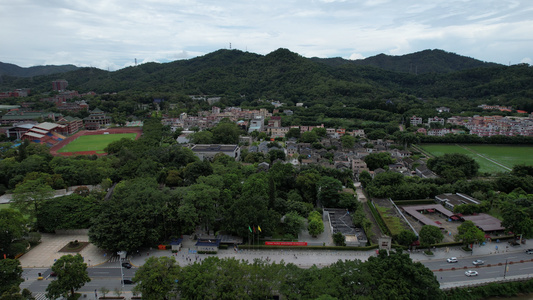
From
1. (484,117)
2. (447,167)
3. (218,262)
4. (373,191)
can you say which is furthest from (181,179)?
(484,117)

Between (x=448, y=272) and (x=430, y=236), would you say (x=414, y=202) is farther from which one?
(x=448, y=272)

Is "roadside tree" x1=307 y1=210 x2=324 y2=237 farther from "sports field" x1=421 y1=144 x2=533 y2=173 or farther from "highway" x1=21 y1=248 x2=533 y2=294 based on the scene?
"sports field" x1=421 y1=144 x2=533 y2=173

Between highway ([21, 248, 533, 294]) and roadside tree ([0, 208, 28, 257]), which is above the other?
roadside tree ([0, 208, 28, 257])

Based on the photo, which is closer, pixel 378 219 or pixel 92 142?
pixel 378 219

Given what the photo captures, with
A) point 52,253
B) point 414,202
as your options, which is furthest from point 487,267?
point 52,253

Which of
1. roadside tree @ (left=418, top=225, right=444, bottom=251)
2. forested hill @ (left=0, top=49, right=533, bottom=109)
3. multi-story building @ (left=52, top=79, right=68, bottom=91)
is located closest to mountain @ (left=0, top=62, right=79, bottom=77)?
forested hill @ (left=0, top=49, right=533, bottom=109)

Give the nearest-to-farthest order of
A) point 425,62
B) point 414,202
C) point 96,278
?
point 96,278 → point 414,202 → point 425,62

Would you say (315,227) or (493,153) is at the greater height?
(493,153)
